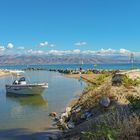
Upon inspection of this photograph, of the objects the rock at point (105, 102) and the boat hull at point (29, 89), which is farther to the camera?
the boat hull at point (29, 89)

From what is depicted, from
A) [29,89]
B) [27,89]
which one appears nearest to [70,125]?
[29,89]

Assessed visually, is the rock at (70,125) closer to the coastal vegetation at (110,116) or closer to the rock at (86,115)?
the coastal vegetation at (110,116)

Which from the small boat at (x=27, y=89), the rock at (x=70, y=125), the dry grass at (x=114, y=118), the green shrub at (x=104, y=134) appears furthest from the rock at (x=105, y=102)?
the small boat at (x=27, y=89)

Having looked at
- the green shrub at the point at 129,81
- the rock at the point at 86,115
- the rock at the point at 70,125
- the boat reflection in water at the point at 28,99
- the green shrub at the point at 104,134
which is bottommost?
the boat reflection in water at the point at 28,99

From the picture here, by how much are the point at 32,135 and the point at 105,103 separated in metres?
4.70

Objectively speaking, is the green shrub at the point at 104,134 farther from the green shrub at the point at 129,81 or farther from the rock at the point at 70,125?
the green shrub at the point at 129,81

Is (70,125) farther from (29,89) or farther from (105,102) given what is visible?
(29,89)

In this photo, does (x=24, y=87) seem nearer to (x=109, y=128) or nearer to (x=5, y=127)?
(x=5, y=127)

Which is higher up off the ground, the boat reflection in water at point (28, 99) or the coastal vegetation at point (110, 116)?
the coastal vegetation at point (110, 116)

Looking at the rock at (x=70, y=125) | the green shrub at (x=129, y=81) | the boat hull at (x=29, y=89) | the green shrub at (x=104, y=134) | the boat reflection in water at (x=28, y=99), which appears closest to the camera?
the green shrub at (x=104, y=134)

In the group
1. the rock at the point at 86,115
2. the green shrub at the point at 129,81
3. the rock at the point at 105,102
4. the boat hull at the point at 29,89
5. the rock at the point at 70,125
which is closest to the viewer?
the rock at the point at 70,125

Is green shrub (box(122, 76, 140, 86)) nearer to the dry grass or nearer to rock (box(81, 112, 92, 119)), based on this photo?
the dry grass

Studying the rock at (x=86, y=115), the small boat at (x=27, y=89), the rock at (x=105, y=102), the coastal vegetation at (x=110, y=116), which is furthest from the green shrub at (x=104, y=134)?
the small boat at (x=27, y=89)

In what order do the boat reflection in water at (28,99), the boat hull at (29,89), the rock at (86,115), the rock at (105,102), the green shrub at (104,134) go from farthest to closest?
the boat hull at (29,89) < the boat reflection in water at (28,99) < the rock at (86,115) < the rock at (105,102) < the green shrub at (104,134)
